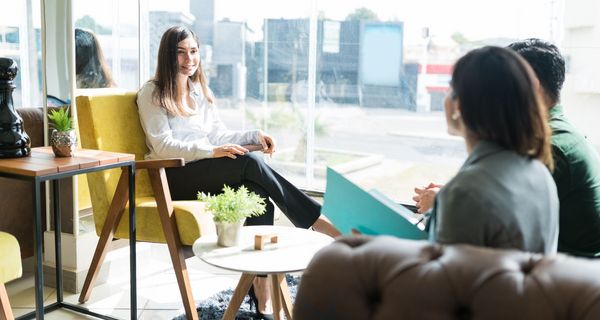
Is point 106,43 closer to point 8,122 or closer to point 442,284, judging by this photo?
point 8,122

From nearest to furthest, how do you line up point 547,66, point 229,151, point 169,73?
1. point 547,66
2. point 229,151
3. point 169,73

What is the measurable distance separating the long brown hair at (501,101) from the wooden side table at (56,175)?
165 centimetres

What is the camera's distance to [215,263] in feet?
7.27

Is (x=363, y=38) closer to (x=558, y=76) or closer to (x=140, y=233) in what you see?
(x=140, y=233)

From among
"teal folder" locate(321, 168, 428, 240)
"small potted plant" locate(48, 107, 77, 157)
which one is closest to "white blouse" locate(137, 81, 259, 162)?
"small potted plant" locate(48, 107, 77, 157)

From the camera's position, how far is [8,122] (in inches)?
102

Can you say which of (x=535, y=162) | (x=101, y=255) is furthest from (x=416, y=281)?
(x=101, y=255)

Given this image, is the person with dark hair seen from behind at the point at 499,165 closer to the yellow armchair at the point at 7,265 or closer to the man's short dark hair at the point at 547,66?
the man's short dark hair at the point at 547,66

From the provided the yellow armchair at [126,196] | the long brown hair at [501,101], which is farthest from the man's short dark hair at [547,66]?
the yellow armchair at [126,196]

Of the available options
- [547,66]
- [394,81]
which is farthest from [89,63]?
[547,66]

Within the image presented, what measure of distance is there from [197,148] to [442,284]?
2.22 metres

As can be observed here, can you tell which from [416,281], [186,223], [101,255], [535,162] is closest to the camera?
[416,281]

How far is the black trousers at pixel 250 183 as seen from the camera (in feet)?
9.90

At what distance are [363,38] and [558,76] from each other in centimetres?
210
